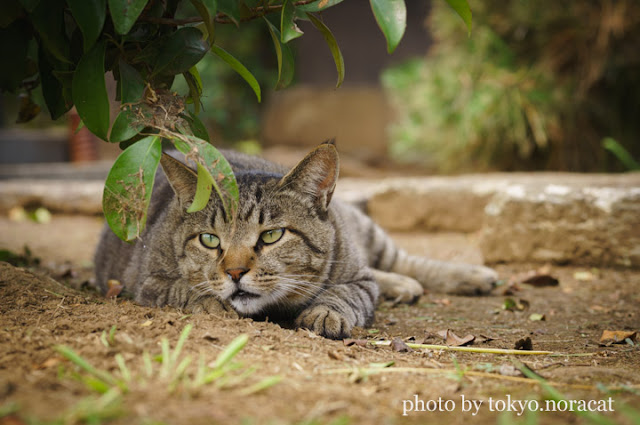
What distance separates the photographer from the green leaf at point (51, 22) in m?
1.81

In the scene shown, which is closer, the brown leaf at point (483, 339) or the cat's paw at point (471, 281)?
the brown leaf at point (483, 339)

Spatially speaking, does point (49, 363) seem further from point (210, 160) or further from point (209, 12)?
point (209, 12)

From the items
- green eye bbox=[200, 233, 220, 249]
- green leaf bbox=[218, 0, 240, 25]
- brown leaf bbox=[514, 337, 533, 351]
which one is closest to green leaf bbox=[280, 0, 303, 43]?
green leaf bbox=[218, 0, 240, 25]

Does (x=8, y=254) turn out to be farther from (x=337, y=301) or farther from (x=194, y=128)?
(x=337, y=301)

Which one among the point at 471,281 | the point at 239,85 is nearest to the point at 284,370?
the point at 471,281

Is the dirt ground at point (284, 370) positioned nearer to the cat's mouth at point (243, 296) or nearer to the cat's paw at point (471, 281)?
the cat's mouth at point (243, 296)

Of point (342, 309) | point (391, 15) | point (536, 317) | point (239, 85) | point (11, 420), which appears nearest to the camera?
point (11, 420)

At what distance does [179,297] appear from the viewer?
248 cm

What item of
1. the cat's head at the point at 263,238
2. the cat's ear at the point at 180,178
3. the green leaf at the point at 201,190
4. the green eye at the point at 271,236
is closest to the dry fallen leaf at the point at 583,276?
the cat's head at the point at 263,238

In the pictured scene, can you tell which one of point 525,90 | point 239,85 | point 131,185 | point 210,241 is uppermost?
point 239,85

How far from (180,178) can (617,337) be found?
2.08 metres

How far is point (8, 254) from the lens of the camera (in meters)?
3.04

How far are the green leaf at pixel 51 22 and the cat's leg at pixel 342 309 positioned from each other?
1.37 metres

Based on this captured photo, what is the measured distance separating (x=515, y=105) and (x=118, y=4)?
18.4ft
